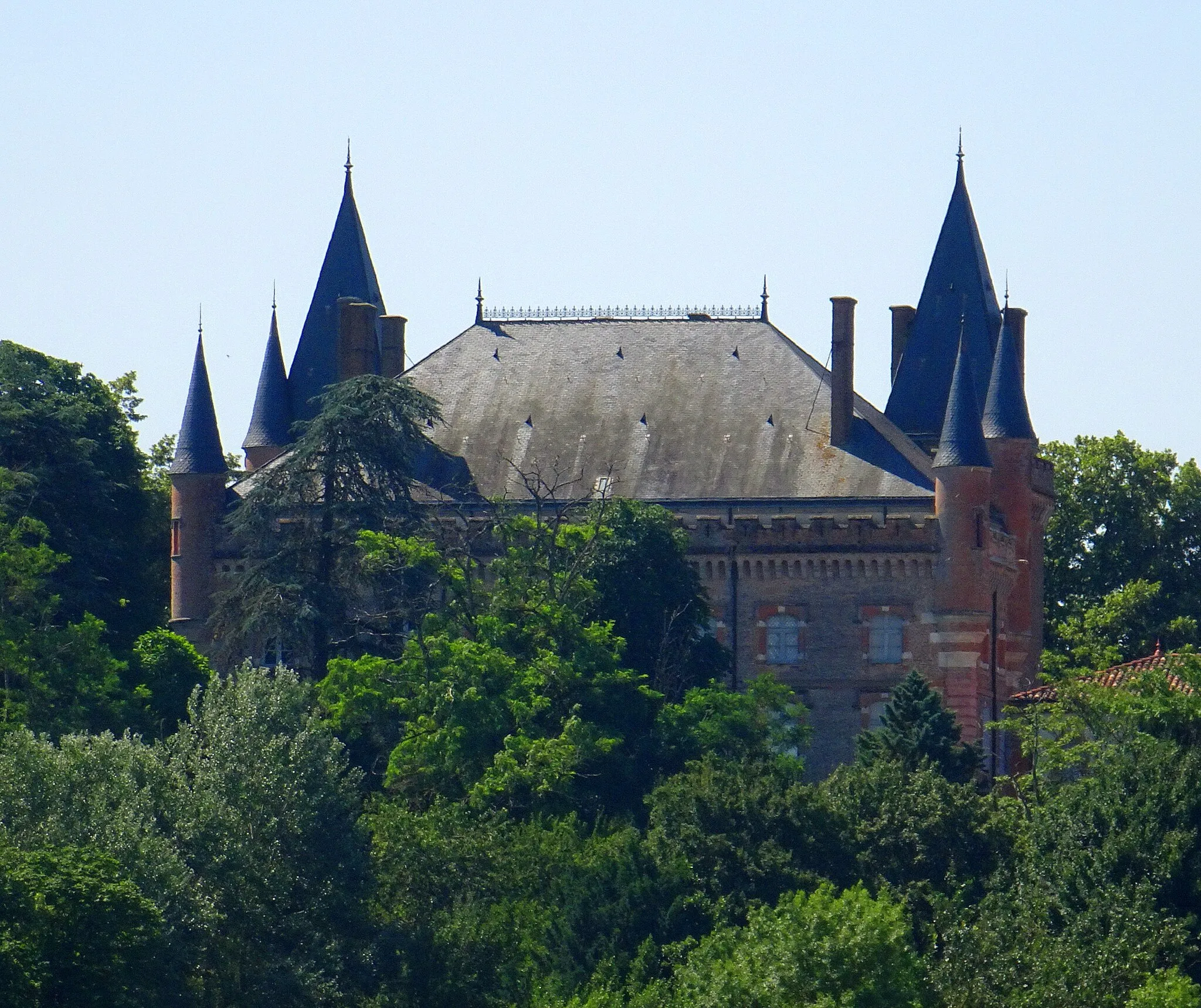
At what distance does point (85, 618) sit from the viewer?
62.4 metres

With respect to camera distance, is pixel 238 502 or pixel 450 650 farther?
pixel 238 502

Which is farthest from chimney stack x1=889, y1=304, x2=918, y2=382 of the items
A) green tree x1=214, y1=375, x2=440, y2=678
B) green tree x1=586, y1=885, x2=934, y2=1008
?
green tree x1=586, y1=885, x2=934, y2=1008

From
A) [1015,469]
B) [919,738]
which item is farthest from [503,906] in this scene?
[1015,469]

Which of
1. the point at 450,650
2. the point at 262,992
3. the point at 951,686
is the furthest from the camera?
the point at 951,686

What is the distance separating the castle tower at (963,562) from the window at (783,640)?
8.95 ft

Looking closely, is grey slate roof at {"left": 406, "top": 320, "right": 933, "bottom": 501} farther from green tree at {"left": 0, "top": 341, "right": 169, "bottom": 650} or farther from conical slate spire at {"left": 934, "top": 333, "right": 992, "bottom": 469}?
green tree at {"left": 0, "top": 341, "right": 169, "bottom": 650}

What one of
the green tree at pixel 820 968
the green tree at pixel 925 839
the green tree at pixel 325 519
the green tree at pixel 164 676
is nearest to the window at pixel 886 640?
the green tree at pixel 325 519

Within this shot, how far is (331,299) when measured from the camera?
76.2 meters

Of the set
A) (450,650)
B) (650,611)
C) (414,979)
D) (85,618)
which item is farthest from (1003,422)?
(414,979)

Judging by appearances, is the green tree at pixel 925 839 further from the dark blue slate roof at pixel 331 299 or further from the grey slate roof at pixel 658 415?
the dark blue slate roof at pixel 331 299

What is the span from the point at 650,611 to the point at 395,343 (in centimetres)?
1390

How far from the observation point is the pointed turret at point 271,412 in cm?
7350

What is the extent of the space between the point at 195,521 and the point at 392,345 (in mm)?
7463

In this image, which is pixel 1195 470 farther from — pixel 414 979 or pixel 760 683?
pixel 414 979
